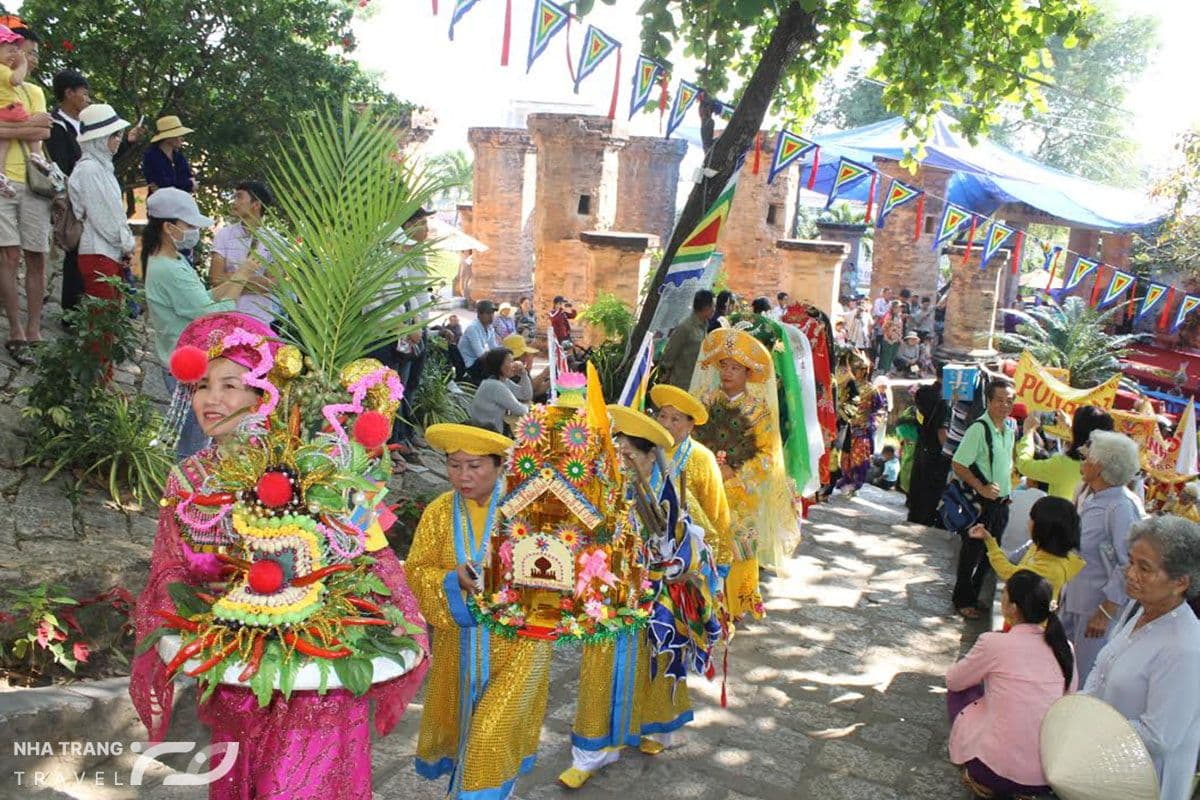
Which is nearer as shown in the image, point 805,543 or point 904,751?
point 904,751

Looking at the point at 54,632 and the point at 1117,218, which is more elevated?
the point at 1117,218

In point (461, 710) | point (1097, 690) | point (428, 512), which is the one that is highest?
point (428, 512)

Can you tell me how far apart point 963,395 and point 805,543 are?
263cm

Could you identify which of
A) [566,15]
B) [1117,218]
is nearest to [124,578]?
[566,15]

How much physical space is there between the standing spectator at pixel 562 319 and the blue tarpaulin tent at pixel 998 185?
30.3ft

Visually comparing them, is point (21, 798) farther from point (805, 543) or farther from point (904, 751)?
point (805, 543)

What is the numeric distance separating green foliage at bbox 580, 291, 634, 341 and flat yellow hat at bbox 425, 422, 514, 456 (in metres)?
8.12

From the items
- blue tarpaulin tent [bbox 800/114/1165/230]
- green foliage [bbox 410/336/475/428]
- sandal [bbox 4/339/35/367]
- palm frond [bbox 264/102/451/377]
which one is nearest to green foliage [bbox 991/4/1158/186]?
blue tarpaulin tent [bbox 800/114/1165/230]

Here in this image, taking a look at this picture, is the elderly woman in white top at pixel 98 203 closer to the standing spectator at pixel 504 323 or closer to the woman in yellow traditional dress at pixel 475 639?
the woman in yellow traditional dress at pixel 475 639

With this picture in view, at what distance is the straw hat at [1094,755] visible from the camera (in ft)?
11.7

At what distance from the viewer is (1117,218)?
22875 millimetres

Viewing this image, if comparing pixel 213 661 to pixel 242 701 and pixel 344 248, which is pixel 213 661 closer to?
pixel 242 701

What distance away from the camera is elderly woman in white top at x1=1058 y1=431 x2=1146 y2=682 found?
18.0ft

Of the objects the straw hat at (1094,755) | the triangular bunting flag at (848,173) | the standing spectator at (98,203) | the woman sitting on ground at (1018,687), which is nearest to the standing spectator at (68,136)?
the standing spectator at (98,203)
